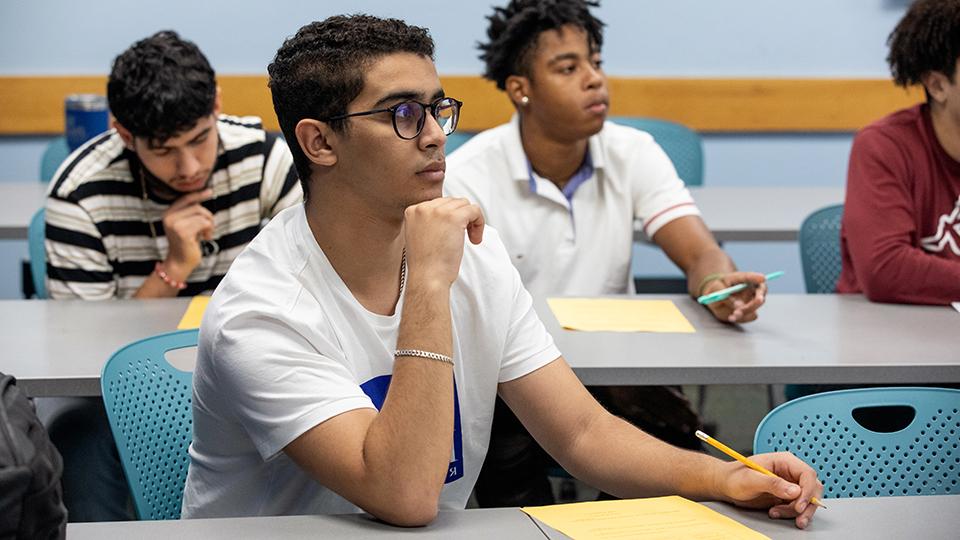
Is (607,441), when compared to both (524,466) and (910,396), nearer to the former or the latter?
(910,396)

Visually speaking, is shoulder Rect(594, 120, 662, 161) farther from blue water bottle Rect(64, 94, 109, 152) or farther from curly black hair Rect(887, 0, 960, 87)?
blue water bottle Rect(64, 94, 109, 152)

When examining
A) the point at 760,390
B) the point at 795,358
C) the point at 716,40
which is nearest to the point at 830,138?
the point at 716,40

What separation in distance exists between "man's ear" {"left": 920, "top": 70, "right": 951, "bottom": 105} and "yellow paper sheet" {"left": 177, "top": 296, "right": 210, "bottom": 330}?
1.64m

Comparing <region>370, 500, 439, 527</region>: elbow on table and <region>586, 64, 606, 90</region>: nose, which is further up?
<region>586, 64, 606, 90</region>: nose

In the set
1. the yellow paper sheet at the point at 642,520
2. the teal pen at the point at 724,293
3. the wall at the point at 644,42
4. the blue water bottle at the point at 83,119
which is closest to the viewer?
the yellow paper sheet at the point at 642,520

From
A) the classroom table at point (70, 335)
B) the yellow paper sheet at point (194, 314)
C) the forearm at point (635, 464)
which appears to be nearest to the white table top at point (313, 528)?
the forearm at point (635, 464)

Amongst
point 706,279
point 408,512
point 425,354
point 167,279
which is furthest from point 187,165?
point 408,512

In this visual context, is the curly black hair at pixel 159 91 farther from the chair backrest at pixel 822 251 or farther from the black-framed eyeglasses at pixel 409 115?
the chair backrest at pixel 822 251

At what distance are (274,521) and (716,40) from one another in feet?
12.0

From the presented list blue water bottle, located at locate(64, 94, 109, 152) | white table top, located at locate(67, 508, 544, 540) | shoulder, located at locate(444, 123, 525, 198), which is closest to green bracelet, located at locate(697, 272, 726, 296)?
shoulder, located at locate(444, 123, 525, 198)

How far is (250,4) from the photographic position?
4.51m

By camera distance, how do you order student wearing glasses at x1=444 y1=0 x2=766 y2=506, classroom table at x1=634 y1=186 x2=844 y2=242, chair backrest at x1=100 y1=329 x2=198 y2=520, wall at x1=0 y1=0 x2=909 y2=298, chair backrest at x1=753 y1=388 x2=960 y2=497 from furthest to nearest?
wall at x1=0 y1=0 x2=909 y2=298
classroom table at x1=634 y1=186 x2=844 y2=242
student wearing glasses at x1=444 y1=0 x2=766 y2=506
chair backrest at x1=100 y1=329 x2=198 y2=520
chair backrest at x1=753 y1=388 x2=960 y2=497

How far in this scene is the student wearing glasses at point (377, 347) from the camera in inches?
59.5

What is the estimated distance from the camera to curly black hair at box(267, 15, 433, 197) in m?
1.64
